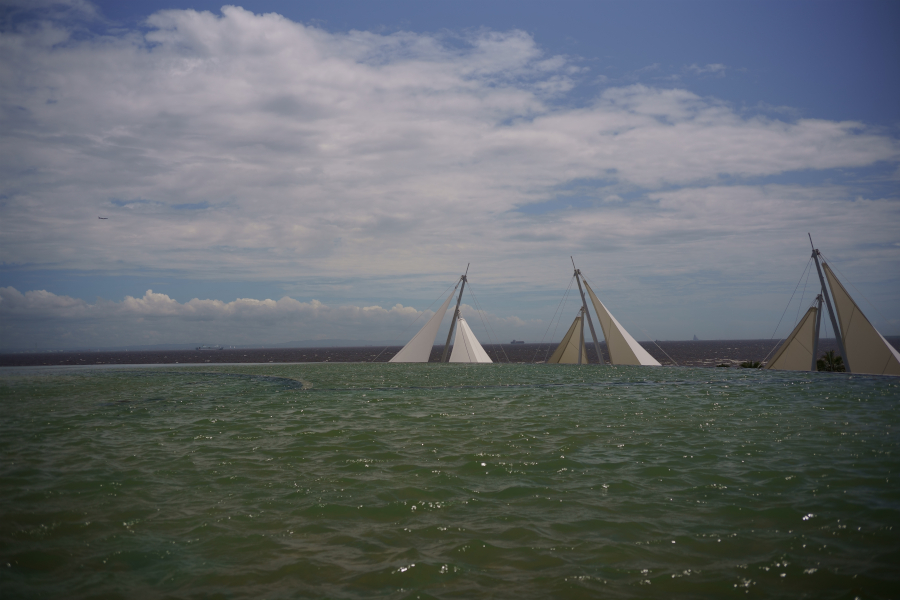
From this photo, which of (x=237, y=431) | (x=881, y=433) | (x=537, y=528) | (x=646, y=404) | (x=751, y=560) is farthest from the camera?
(x=646, y=404)

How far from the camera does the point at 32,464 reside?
985cm

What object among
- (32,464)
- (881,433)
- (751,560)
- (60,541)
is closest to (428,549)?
(751,560)

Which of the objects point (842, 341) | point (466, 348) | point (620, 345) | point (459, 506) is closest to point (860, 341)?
point (842, 341)

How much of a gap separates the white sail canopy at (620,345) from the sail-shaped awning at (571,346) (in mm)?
2611

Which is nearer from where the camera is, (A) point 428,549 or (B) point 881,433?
(A) point 428,549

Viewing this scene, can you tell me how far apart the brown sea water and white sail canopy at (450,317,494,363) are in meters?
31.6

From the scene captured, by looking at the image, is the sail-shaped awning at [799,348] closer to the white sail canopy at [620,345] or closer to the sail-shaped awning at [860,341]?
the sail-shaped awning at [860,341]

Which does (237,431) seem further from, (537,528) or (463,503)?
(537,528)

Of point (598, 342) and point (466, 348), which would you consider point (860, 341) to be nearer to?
point (598, 342)

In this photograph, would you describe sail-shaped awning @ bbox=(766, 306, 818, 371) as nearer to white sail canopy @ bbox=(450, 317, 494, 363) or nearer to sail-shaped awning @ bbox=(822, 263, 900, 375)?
sail-shaped awning @ bbox=(822, 263, 900, 375)

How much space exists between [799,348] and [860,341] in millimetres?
3179

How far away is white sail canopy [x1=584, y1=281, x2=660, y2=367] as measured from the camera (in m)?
37.6

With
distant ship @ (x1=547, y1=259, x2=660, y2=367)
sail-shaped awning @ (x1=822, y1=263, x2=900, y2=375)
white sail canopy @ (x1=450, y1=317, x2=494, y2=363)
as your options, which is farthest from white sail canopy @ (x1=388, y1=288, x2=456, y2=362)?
sail-shaped awning @ (x1=822, y1=263, x2=900, y2=375)

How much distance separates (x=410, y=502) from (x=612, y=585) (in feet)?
10.4
